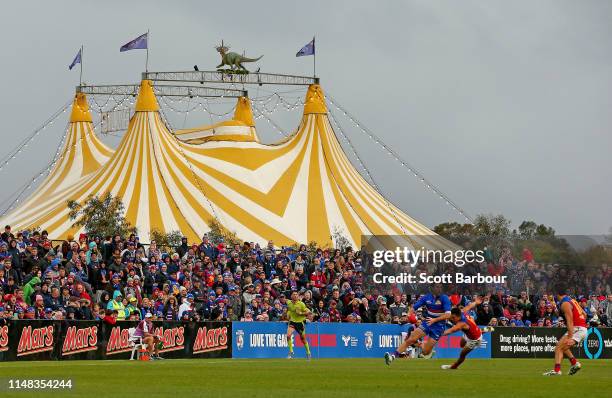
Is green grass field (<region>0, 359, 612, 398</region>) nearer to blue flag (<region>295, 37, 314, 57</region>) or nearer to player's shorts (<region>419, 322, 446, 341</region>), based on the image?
player's shorts (<region>419, 322, 446, 341</region>)

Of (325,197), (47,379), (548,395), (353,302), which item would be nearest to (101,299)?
(353,302)

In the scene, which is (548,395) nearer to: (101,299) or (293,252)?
(101,299)

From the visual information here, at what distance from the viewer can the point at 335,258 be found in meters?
43.8

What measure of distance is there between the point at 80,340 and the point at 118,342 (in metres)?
1.20

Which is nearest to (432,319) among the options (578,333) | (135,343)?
(578,333)

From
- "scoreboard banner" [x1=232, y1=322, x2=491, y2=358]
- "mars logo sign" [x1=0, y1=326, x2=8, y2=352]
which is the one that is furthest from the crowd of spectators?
"scoreboard banner" [x1=232, y1=322, x2=491, y2=358]

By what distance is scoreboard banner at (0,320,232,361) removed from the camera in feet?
102

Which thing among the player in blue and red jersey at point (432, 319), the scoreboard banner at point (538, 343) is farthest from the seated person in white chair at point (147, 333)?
the scoreboard banner at point (538, 343)

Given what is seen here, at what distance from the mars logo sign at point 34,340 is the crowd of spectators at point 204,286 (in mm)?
583

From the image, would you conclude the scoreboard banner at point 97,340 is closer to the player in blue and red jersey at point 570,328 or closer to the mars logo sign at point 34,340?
the mars logo sign at point 34,340

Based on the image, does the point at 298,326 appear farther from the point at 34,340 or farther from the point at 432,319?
the point at 34,340

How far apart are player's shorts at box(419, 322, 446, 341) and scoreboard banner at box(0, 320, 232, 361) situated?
8.57 metres

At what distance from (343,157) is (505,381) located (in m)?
37.3

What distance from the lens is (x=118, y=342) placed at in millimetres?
33281
